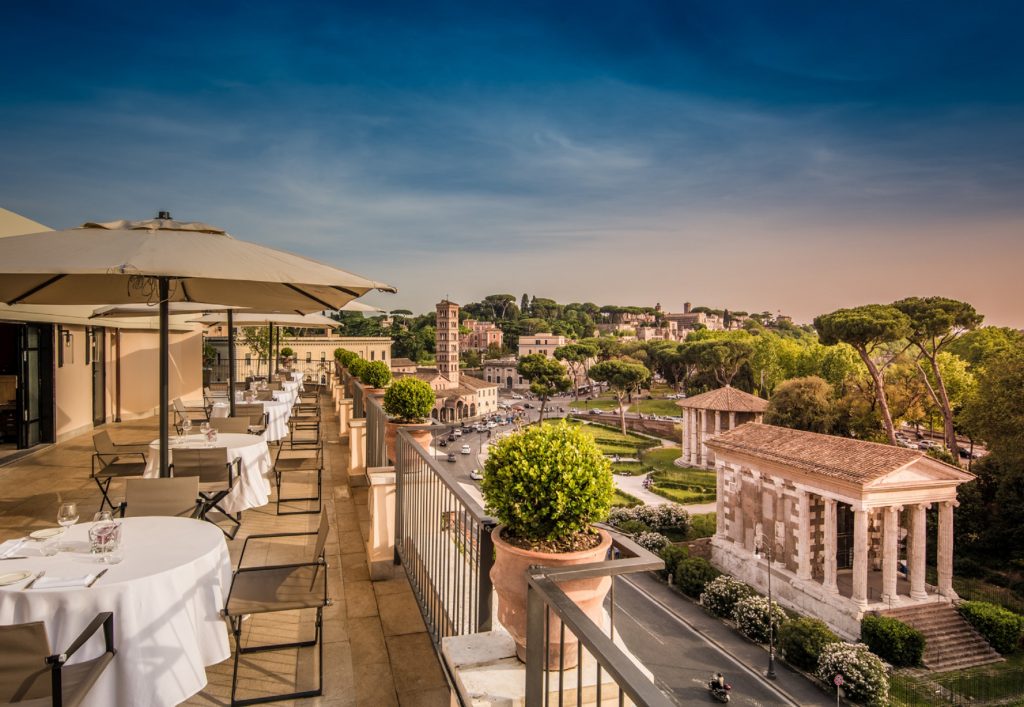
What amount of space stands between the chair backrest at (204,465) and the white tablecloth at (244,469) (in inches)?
11.3

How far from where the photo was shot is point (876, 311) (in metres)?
34.9

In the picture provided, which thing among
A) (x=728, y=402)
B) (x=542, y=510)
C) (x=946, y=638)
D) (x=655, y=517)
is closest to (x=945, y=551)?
(x=946, y=638)

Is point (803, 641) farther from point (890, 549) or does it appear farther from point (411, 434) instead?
point (411, 434)

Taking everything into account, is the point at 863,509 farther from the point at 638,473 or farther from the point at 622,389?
the point at 622,389

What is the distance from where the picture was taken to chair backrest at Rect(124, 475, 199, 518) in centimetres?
410

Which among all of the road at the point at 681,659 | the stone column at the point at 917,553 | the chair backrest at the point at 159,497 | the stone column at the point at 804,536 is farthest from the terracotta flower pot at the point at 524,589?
the stone column at the point at 917,553

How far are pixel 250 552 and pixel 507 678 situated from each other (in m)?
3.93

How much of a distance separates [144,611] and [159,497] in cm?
174

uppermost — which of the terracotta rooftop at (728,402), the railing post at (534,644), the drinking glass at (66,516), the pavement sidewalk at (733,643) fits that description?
the railing post at (534,644)

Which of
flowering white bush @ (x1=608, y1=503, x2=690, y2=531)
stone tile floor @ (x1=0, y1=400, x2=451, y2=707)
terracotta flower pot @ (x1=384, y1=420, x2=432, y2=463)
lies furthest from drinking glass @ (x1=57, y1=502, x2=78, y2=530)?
flowering white bush @ (x1=608, y1=503, x2=690, y2=531)

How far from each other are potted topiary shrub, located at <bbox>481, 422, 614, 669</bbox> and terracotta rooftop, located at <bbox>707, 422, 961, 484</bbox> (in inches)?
822

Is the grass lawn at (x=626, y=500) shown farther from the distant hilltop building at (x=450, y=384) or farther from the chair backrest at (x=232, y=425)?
the distant hilltop building at (x=450, y=384)

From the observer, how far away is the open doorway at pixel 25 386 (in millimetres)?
10711

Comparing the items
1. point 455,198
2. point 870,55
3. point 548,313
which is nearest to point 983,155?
point 870,55
